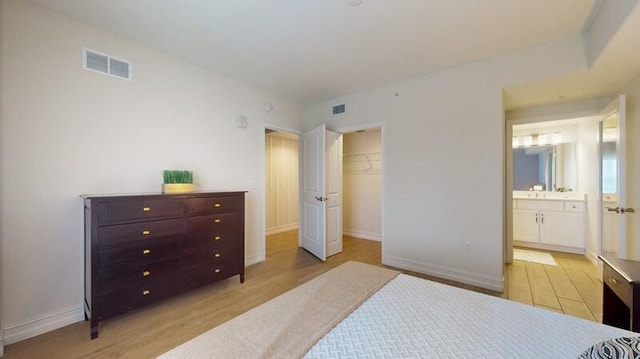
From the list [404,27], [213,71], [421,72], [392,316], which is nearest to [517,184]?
[421,72]

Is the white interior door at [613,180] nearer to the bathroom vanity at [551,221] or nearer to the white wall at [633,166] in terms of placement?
the white wall at [633,166]

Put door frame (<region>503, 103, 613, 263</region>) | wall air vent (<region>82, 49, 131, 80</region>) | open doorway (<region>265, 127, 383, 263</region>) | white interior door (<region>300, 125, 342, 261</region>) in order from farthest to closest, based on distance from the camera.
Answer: open doorway (<region>265, 127, 383, 263</region>) < white interior door (<region>300, 125, 342, 261</region>) < door frame (<region>503, 103, 613, 263</region>) < wall air vent (<region>82, 49, 131, 80</region>)

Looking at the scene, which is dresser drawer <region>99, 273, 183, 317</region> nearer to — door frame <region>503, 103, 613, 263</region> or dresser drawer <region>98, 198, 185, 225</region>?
dresser drawer <region>98, 198, 185, 225</region>

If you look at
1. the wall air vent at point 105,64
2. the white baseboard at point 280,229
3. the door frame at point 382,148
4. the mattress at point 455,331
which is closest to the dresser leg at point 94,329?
the mattress at point 455,331

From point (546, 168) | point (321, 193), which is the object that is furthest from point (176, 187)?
point (546, 168)

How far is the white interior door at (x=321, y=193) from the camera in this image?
12.6 ft

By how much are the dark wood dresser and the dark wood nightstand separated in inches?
119

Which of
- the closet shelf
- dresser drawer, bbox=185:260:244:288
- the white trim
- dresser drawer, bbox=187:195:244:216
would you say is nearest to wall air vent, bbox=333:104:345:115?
the closet shelf

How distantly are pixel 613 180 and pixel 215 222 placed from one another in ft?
14.0

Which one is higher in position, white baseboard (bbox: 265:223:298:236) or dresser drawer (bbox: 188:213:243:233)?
dresser drawer (bbox: 188:213:243:233)

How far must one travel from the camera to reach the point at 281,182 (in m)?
5.97

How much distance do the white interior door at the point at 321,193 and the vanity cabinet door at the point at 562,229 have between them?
11.1 ft

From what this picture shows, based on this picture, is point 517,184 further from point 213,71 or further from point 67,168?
point 67,168

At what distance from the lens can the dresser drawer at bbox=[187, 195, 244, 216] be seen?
2.53m
